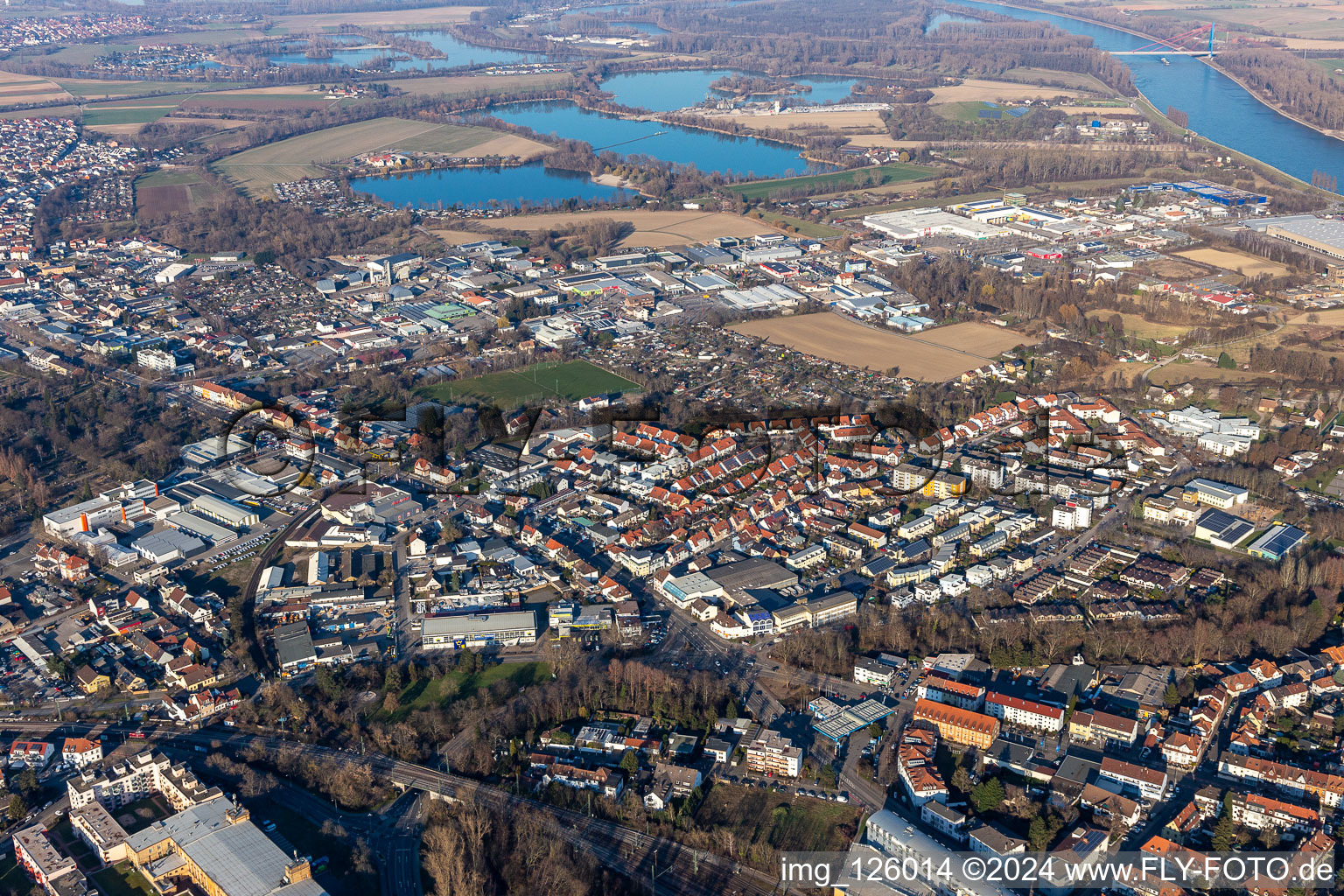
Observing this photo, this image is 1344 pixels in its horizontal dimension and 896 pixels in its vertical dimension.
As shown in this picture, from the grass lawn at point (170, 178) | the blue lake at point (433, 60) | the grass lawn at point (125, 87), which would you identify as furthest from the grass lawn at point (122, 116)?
the blue lake at point (433, 60)

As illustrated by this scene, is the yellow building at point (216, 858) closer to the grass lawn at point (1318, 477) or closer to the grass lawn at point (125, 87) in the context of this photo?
the grass lawn at point (1318, 477)

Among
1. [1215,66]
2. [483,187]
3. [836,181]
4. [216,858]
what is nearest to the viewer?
[216,858]

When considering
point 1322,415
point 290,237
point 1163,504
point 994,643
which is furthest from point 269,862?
point 290,237

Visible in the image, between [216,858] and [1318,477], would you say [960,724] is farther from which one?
[1318,477]

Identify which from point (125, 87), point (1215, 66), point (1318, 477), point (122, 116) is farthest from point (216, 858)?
point (1215, 66)

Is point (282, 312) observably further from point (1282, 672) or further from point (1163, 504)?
point (1282, 672)

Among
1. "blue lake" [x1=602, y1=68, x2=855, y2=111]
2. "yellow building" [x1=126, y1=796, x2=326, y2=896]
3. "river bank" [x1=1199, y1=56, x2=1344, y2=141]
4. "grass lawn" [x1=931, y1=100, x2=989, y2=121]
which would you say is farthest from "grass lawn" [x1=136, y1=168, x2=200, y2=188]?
"river bank" [x1=1199, y1=56, x2=1344, y2=141]

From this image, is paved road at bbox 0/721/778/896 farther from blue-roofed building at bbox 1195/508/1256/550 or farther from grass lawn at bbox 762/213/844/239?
grass lawn at bbox 762/213/844/239
